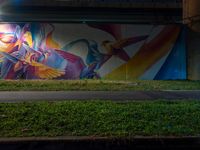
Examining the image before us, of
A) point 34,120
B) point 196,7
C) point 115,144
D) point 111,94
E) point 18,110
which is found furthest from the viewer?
point 196,7

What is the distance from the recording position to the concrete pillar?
19375 millimetres

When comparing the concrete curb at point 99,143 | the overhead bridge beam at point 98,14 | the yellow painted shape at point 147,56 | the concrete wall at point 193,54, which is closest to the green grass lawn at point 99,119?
the concrete curb at point 99,143

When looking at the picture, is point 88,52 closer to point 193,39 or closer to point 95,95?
point 193,39

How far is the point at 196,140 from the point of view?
7.44 meters

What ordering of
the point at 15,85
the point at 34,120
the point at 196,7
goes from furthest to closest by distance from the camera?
the point at 196,7, the point at 15,85, the point at 34,120

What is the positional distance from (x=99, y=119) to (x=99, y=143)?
4.82 ft

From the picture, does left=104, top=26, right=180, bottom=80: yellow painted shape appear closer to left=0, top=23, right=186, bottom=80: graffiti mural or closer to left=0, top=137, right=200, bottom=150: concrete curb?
left=0, top=23, right=186, bottom=80: graffiti mural

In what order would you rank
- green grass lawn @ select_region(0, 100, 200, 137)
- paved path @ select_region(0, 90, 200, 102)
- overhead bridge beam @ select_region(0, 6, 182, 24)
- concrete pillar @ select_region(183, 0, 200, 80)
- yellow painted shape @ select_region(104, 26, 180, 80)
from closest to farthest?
1. green grass lawn @ select_region(0, 100, 200, 137)
2. paved path @ select_region(0, 90, 200, 102)
3. concrete pillar @ select_region(183, 0, 200, 80)
4. yellow painted shape @ select_region(104, 26, 180, 80)
5. overhead bridge beam @ select_region(0, 6, 182, 24)

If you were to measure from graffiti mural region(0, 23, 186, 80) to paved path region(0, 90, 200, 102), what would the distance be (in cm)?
586

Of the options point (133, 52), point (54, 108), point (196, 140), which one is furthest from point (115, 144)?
point (133, 52)

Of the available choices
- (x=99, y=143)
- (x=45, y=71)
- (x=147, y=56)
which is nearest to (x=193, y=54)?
(x=147, y=56)

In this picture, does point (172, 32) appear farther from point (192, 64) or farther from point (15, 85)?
point (15, 85)

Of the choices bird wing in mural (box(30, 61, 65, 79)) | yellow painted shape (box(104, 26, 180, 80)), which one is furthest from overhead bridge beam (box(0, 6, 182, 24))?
bird wing in mural (box(30, 61, 65, 79))

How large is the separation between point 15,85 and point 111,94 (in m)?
4.63
